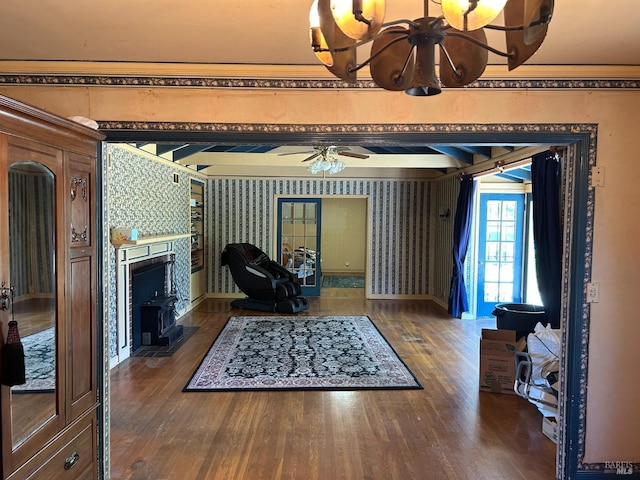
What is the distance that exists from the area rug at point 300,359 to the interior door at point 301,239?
2188 millimetres

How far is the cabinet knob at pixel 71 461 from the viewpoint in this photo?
A: 81.5 inches

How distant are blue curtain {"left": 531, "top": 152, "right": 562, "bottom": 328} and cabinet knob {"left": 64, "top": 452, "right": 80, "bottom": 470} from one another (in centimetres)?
391

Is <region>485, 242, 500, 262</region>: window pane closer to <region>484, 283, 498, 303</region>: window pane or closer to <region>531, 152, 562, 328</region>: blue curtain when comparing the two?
<region>484, 283, 498, 303</region>: window pane

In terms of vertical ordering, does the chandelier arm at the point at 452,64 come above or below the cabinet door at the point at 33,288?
above

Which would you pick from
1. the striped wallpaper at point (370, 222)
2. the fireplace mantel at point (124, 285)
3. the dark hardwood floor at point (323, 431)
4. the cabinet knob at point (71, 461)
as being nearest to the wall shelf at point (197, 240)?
the striped wallpaper at point (370, 222)

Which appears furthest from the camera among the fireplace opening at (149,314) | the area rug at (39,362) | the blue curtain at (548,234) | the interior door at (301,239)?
the interior door at (301,239)

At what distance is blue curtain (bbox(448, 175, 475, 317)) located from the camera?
6.51 meters

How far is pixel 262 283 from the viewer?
7.13 m

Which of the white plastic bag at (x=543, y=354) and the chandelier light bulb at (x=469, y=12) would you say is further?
the white plastic bag at (x=543, y=354)

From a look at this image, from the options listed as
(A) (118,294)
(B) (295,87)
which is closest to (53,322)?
(B) (295,87)

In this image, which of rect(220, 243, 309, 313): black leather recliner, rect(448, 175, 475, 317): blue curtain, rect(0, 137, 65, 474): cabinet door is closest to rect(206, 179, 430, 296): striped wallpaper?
rect(220, 243, 309, 313): black leather recliner

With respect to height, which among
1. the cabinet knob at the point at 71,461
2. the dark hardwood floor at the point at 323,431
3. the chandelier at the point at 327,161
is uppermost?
the chandelier at the point at 327,161

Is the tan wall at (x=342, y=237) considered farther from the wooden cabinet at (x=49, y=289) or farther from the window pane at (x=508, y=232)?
the wooden cabinet at (x=49, y=289)

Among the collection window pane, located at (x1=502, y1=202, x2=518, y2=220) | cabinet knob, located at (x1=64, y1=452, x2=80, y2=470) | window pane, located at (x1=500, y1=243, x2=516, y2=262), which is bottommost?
cabinet knob, located at (x1=64, y1=452, x2=80, y2=470)
